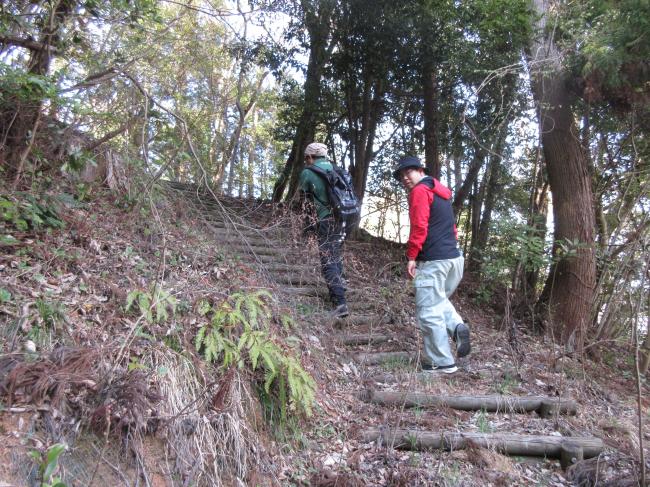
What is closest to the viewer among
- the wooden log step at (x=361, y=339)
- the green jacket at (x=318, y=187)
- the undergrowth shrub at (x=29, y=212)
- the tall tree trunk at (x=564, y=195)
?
the undergrowth shrub at (x=29, y=212)

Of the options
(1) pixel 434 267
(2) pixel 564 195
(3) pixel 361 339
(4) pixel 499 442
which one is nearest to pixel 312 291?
(3) pixel 361 339

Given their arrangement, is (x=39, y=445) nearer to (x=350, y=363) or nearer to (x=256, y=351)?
(x=256, y=351)

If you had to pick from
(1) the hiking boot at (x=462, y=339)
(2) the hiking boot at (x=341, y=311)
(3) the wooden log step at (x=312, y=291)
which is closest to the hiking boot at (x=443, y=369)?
(1) the hiking boot at (x=462, y=339)

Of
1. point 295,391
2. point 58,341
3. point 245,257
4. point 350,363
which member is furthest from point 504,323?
point 58,341

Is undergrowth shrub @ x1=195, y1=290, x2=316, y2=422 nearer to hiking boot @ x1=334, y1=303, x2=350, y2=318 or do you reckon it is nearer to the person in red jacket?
the person in red jacket

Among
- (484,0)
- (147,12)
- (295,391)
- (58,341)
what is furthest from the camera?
(484,0)

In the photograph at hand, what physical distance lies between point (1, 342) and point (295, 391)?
6.11 ft

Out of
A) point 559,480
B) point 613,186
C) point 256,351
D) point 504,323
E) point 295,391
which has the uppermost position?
point 613,186

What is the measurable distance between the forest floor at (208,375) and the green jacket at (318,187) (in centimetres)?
41

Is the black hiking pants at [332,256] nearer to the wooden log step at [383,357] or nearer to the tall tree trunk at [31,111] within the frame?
the wooden log step at [383,357]

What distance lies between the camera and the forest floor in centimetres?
285

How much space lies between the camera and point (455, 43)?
8555mm

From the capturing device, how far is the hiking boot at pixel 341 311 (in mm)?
5793

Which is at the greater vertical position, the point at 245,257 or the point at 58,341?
the point at 245,257
